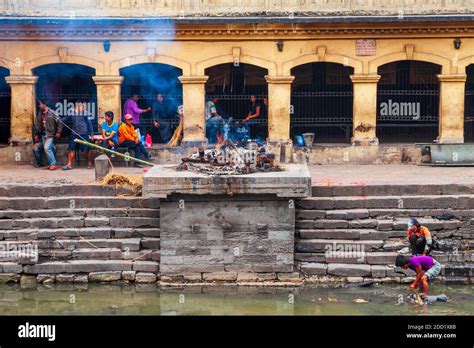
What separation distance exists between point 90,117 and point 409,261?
11.3m

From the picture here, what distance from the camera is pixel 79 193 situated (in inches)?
711

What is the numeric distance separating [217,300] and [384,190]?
4449mm

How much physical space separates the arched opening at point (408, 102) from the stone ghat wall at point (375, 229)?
6.80 m

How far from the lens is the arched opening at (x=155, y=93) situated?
2431cm

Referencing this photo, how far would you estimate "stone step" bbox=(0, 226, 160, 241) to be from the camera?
56.5 feet

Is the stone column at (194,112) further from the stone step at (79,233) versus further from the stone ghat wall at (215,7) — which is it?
the stone step at (79,233)

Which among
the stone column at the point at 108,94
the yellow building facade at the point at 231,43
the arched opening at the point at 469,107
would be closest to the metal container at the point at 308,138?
the yellow building facade at the point at 231,43

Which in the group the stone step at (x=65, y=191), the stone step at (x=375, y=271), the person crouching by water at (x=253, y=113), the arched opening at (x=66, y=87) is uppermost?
the arched opening at (x=66, y=87)

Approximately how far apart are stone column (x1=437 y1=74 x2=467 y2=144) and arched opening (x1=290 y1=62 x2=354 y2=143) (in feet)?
7.95

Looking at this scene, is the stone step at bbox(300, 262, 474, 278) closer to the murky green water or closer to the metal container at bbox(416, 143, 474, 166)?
the murky green water

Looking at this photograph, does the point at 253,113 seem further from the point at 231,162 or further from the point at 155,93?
the point at 231,162
